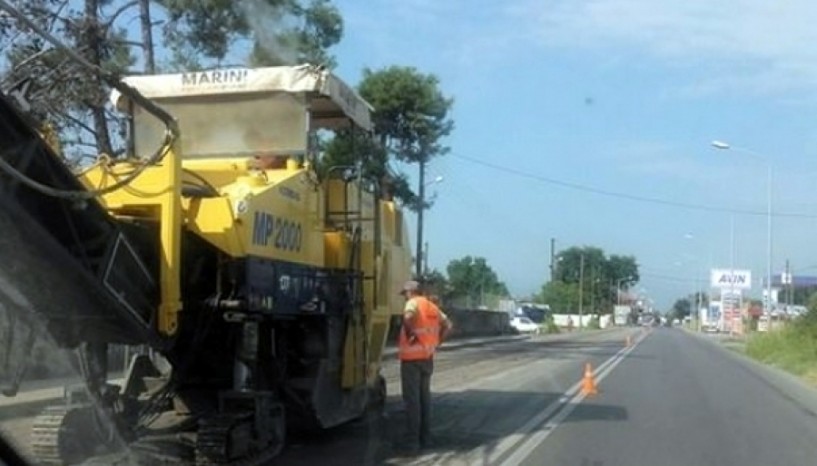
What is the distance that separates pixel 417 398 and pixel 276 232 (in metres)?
3.05

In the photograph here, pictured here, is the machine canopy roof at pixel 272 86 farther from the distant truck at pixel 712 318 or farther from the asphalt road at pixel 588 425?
the distant truck at pixel 712 318

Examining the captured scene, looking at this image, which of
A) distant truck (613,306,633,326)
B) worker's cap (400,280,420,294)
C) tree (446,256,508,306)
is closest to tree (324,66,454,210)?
worker's cap (400,280,420,294)

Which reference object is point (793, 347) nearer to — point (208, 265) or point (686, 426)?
point (686, 426)

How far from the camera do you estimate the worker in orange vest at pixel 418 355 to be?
13.8 m

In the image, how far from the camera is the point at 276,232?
37.9ft

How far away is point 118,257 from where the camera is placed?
30.7ft

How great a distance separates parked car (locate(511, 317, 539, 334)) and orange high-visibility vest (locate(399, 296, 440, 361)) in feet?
237

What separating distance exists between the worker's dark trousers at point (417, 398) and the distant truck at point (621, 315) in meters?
158

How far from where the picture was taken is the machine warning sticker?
36.5 feet

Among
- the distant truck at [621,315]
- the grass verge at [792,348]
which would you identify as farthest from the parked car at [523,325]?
the distant truck at [621,315]

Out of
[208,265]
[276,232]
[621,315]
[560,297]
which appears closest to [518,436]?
[276,232]

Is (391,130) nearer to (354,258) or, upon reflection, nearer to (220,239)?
(354,258)

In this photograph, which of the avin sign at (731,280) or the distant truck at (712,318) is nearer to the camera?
the avin sign at (731,280)

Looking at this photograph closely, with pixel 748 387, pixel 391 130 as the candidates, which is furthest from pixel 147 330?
pixel 391 130
